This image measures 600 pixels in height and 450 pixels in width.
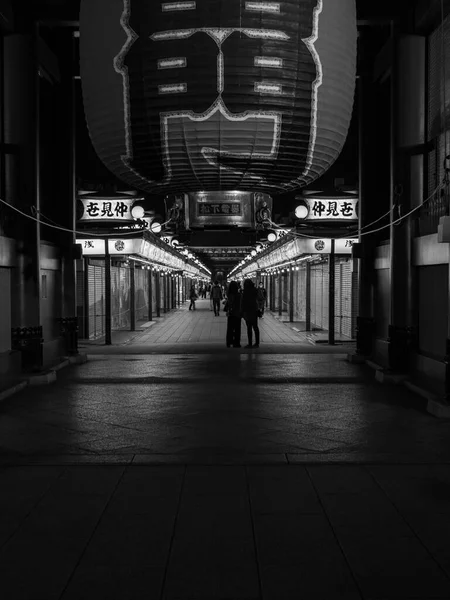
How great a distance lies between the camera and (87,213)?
60.5 ft

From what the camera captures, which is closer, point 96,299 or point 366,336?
point 366,336

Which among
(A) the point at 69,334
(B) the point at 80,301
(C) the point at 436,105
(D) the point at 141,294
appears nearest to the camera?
(C) the point at 436,105

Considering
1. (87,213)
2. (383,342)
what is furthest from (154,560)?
(87,213)

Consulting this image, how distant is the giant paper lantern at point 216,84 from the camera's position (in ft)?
22.1

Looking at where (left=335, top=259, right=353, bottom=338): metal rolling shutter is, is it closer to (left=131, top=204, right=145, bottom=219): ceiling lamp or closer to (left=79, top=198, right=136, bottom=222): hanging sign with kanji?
(left=131, top=204, right=145, bottom=219): ceiling lamp

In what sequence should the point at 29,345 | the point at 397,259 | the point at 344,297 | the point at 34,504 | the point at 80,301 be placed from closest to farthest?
1. the point at 34,504
2. the point at 397,259
3. the point at 29,345
4. the point at 80,301
5. the point at 344,297

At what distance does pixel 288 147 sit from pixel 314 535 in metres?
4.14

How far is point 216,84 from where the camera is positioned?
6.80 meters

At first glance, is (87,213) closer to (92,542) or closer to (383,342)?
(383,342)

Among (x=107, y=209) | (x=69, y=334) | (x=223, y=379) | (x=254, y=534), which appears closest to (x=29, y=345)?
(x=69, y=334)

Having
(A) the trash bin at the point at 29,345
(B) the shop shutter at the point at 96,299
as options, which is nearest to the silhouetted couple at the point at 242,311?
(B) the shop shutter at the point at 96,299

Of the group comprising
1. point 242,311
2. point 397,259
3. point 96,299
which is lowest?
point 242,311

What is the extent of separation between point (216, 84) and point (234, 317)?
505 inches

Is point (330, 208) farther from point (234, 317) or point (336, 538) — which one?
point (336, 538)
